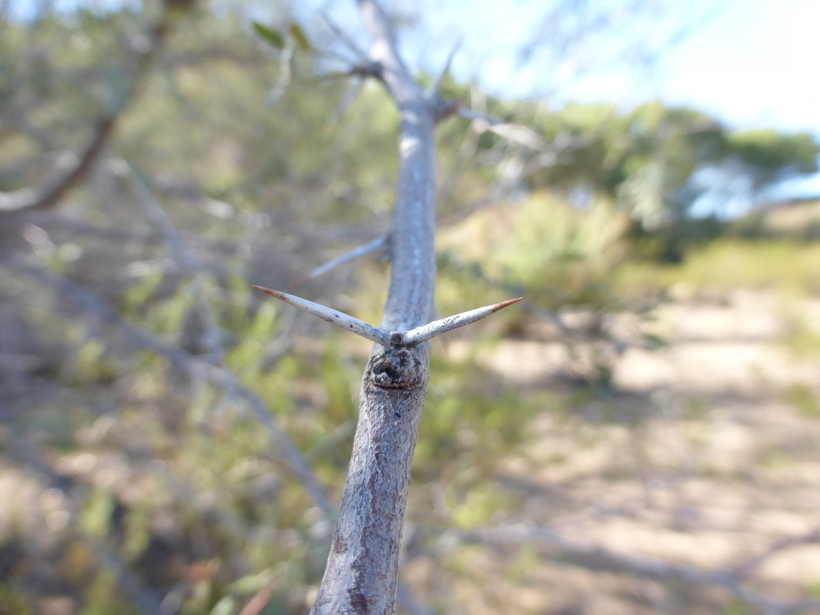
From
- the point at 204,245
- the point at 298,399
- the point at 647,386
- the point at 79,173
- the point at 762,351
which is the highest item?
the point at 762,351

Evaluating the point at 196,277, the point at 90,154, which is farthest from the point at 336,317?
the point at 90,154

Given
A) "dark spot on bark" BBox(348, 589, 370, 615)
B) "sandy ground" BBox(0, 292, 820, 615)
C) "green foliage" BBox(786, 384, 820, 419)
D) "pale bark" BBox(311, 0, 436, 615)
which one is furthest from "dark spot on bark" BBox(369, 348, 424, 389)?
"green foliage" BBox(786, 384, 820, 419)

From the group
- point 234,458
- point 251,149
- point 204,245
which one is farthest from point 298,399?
point 251,149

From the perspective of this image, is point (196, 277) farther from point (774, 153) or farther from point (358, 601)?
point (774, 153)

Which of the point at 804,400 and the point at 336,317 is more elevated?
the point at 804,400

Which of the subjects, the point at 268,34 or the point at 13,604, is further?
the point at 13,604

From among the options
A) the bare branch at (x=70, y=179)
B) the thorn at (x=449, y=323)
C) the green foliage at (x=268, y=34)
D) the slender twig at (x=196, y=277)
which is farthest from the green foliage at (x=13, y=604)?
the thorn at (x=449, y=323)

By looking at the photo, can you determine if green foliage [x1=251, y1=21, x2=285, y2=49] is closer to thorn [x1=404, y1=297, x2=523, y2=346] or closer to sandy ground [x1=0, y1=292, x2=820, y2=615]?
thorn [x1=404, y1=297, x2=523, y2=346]

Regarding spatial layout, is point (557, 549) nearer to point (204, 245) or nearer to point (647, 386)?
point (647, 386)
